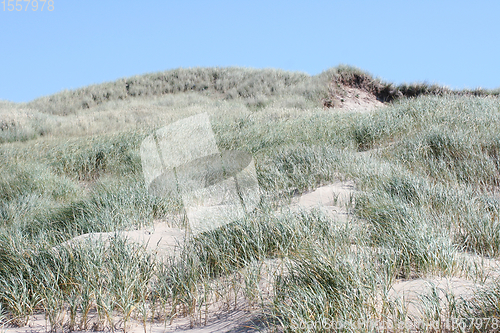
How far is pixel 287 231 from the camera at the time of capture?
3.28 m

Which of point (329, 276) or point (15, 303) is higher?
point (329, 276)

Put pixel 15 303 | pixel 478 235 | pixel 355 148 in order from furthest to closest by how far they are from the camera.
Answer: pixel 355 148
pixel 478 235
pixel 15 303

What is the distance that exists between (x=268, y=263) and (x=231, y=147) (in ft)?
19.0

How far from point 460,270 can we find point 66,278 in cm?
286

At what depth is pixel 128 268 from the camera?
2.84 metres

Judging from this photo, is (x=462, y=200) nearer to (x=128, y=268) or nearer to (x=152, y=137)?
(x=128, y=268)

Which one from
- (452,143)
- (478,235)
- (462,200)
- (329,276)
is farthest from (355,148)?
(329,276)

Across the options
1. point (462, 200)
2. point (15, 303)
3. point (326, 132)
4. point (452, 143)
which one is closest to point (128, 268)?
point (15, 303)

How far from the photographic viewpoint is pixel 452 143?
618 centimetres

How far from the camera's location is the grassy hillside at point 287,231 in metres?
2.45

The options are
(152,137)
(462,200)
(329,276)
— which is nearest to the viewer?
(329,276)

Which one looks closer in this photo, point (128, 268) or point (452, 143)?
point (128, 268)

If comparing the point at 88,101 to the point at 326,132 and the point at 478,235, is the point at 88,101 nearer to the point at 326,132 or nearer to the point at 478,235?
the point at 326,132

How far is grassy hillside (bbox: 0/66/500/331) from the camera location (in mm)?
2445
